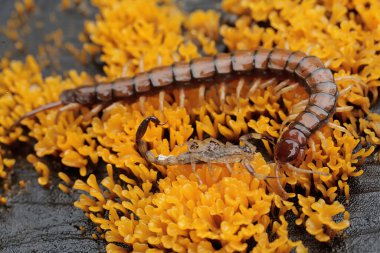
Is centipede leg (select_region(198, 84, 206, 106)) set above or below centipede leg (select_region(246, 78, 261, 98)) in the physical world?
below

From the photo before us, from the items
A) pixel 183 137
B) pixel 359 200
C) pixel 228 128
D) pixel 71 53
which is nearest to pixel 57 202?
pixel 183 137

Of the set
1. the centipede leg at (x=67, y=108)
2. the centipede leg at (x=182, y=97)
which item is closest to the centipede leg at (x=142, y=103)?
the centipede leg at (x=182, y=97)

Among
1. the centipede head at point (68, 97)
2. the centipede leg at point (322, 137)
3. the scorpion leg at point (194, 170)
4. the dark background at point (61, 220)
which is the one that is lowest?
the dark background at point (61, 220)

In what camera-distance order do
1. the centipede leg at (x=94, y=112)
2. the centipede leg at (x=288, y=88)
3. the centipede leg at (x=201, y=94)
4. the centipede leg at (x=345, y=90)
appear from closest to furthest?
the centipede leg at (x=345, y=90) → the centipede leg at (x=288, y=88) → the centipede leg at (x=201, y=94) → the centipede leg at (x=94, y=112)

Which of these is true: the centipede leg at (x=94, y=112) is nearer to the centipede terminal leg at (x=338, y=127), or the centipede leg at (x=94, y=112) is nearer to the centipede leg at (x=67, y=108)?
the centipede leg at (x=67, y=108)

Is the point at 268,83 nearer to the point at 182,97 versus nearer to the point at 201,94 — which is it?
the point at 201,94

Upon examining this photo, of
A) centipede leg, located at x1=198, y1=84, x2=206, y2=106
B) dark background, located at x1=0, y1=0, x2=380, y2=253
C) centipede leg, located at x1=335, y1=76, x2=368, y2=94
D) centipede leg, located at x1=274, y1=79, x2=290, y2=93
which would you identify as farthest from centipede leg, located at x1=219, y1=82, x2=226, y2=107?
dark background, located at x1=0, y1=0, x2=380, y2=253

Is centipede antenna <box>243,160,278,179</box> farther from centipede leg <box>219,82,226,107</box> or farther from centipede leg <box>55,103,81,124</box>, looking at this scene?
centipede leg <box>55,103,81,124</box>
